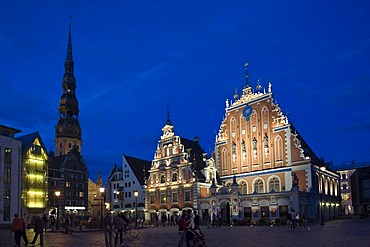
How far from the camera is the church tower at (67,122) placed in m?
115

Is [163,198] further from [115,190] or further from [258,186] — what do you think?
[258,186]

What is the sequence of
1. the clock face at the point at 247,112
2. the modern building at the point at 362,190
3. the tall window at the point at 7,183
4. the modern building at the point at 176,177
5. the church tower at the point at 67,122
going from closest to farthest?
the tall window at the point at 7,183 < the clock face at the point at 247,112 < the modern building at the point at 176,177 < the modern building at the point at 362,190 < the church tower at the point at 67,122

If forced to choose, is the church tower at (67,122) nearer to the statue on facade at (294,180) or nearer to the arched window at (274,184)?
the arched window at (274,184)

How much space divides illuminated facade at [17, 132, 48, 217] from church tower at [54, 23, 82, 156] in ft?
156

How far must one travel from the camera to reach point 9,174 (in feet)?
184

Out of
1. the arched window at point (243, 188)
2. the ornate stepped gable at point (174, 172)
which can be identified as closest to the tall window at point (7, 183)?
the ornate stepped gable at point (174, 172)

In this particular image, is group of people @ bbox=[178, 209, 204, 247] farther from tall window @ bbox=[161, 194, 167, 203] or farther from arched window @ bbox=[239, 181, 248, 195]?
tall window @ bbox=[161, 194, 167, 203]

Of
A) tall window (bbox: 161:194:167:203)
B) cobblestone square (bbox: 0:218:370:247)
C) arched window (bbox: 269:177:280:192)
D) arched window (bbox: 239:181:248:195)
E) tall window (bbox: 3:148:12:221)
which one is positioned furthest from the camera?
tall window (bbox: 161:194:167:203)

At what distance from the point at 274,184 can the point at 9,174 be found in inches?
1414

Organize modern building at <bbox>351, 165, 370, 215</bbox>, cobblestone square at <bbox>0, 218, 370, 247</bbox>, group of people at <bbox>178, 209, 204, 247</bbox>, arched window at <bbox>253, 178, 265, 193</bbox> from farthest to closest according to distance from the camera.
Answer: modern building at <bbox>351, 165, 370, 215</bbox>, arched window at <bbox>253, 178, 265, 193</bbox>, cobblestone square at <bbox>0, 218, 370, 247</bbox>, group of people at <bbox>178, 209, 204, 247</bbox>

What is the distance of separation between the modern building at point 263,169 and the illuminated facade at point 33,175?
27266mm

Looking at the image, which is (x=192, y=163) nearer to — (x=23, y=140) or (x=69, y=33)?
(x=23, y=140)

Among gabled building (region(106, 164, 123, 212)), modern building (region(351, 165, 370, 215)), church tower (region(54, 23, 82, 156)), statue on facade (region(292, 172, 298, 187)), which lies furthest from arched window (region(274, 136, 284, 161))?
church tower (region(54, 23, 82, 156))

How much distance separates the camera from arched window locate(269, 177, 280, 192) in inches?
2073
